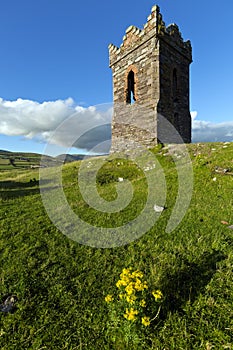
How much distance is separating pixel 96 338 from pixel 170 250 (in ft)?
8.94

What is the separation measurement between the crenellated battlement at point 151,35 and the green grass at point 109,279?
54.2ft

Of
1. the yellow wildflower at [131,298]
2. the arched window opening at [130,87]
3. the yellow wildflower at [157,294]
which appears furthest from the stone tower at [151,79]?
the yellow wildflower at [131,298]

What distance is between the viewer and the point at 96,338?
3.43 metres

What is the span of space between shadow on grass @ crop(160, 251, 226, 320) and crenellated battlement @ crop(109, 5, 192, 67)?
18905 millimetres

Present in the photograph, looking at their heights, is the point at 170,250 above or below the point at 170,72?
below

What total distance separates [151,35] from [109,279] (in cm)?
1988

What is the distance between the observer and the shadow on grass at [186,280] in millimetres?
3840

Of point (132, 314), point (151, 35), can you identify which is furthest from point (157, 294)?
point (151, 35)

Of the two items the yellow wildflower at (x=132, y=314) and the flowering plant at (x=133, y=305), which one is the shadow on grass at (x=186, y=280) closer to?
the flowering plant at (x=133, y=305)

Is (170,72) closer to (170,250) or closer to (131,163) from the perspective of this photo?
(131,163)

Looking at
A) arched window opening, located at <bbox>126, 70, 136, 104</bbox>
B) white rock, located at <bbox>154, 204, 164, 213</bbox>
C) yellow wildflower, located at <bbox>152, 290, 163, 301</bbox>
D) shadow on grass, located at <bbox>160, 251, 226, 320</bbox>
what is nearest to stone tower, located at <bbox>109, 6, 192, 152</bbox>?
arched window opening, located at <bbox>126, 70, 136, 104</bbox>

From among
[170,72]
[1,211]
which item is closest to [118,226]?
[1,211]

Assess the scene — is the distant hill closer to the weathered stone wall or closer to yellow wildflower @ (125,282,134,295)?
the weathered stone wall

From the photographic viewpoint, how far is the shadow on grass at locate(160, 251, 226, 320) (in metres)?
3.84
